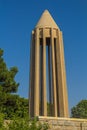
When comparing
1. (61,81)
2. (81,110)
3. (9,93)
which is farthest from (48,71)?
(81,110)

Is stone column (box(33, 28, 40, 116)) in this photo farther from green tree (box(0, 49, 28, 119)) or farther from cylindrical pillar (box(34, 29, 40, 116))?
green tree (box(0, 49, 28, 119))

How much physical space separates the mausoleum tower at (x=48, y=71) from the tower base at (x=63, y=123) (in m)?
5.54

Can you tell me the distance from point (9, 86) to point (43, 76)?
6904 millimetres

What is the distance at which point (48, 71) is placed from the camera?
2759 cm

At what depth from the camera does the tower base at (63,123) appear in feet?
64.4

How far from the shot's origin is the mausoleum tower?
26109mm

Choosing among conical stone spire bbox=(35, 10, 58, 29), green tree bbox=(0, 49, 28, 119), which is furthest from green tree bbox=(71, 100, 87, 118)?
conical stone spire bbox=(35, 10, 58, 29)

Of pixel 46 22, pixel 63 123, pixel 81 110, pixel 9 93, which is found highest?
pixel 46 22

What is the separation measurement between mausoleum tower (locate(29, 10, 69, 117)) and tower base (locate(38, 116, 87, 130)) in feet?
18.2

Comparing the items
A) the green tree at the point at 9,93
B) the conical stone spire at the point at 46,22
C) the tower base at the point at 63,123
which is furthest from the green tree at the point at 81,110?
the tower base at the point at 63,123

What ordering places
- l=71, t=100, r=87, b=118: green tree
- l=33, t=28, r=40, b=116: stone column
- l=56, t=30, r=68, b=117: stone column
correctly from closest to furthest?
1. l=33, t=28, r=40, b=116: stone column
2. l=56, t=30, r=68, b=117: stone column
3. l=71, t=100, r=87, b=118: green tree

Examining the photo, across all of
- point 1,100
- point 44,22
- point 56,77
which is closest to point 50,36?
point 44,22

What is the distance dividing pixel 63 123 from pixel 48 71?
26.6ft

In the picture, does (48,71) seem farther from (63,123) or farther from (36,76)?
(63,123)
